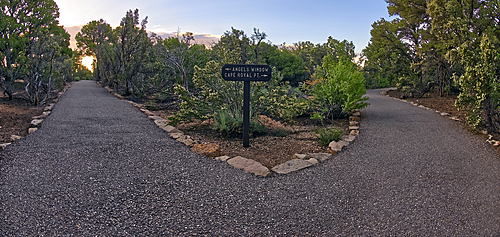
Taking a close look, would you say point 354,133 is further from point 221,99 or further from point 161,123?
point 161,123

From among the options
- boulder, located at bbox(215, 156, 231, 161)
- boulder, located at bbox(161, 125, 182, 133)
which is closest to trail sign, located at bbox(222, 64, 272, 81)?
boulder, located at bbox(215, 156, 231, 161)

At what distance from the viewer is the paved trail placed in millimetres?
2355

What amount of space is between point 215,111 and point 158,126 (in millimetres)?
1477

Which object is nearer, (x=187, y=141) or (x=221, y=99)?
(x=187, y=141)

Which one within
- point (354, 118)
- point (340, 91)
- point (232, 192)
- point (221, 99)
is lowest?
point (232, 192)

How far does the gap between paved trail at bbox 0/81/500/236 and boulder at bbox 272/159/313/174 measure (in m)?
0.11

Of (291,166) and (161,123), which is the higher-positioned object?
(161,123)

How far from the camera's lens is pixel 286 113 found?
5816 millimetres

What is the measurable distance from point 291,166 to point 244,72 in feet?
5.77

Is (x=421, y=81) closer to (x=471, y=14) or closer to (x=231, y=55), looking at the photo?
(x=471, y=14)

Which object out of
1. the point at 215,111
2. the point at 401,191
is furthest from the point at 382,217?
the point at 215,111

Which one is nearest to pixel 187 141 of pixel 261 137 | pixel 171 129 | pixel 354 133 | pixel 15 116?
pixel 171 129

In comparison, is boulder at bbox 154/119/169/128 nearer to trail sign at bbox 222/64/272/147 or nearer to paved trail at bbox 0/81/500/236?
paved trail at bbox 0/81/500/236

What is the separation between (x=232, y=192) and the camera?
298 cm
